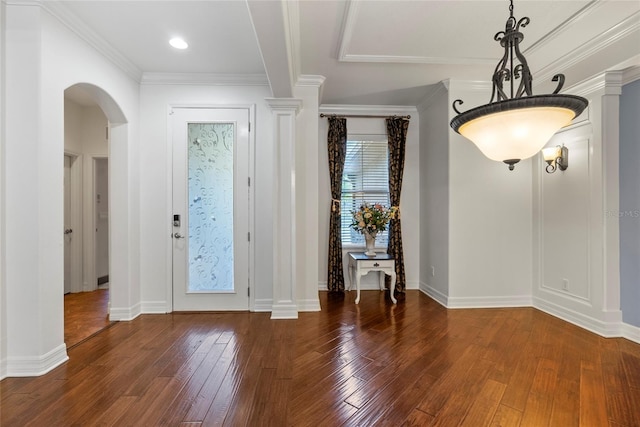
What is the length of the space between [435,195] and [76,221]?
5390 mm

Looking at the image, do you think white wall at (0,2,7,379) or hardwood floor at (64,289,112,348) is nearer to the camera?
white wall at (0,2,7,379)

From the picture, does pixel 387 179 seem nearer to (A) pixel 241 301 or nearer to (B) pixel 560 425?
(A) pixel 241 301

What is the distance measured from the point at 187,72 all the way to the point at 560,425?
451 centimetres

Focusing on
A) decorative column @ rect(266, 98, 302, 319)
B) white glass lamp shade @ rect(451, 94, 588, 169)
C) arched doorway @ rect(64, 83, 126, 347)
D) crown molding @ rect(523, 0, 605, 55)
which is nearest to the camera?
white glass lamp shade @ rect(451, 94, 588, 169)

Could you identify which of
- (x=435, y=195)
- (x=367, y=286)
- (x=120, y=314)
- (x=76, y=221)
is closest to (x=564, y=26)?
(x=435, y=195)

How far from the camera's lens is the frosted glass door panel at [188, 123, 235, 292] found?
379 centimetres

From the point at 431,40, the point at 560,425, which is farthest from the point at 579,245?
the point at 431,40

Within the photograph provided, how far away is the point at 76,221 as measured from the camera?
4793 mm

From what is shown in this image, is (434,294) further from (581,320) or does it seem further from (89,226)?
(89,226)

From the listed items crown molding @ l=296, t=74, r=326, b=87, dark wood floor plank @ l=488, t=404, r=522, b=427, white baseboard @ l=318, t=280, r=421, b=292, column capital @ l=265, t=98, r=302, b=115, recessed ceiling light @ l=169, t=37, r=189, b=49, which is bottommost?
dark wood floor plank @ l=488, t=404, r=522, b=427

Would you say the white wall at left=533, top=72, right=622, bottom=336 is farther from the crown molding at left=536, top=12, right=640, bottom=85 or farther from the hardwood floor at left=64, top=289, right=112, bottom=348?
the hardwood floor at left=64, top=289, right=112, bottom=348

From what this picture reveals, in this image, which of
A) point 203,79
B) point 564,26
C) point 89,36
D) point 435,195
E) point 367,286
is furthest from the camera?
point 367,286

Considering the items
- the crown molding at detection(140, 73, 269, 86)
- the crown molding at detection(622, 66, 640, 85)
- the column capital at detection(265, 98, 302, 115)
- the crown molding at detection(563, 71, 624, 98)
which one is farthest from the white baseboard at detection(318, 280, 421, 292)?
the crown molding at detection(622, 66, 640, 85)

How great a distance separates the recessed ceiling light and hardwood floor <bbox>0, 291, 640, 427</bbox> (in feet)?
9.39
